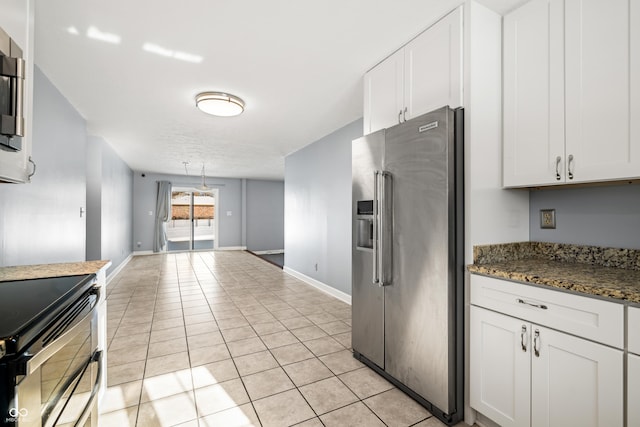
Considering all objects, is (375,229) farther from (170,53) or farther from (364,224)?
(170,53)

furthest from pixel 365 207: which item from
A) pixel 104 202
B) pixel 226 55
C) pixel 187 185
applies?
pixel 187 185

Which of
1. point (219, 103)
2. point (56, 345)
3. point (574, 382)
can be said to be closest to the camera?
point (56, 345)

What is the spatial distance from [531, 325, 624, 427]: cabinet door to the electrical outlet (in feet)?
2.72

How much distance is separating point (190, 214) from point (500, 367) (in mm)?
9596

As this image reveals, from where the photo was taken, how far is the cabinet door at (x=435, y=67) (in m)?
1.78

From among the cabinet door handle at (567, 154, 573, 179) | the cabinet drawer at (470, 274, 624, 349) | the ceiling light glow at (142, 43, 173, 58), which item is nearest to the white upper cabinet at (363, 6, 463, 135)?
the cabinet door handle at (567, 154, 573, 179)

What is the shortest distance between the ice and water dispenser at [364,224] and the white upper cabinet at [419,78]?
69 centimetres

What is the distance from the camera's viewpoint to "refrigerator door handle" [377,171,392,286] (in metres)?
2.02

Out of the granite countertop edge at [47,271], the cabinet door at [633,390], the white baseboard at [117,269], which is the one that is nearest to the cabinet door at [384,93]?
the cabinet door at [633,390]

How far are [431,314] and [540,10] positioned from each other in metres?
1.88

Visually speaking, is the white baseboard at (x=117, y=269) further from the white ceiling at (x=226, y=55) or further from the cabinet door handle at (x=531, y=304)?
the cabinet door handle at (x=531, y=304)

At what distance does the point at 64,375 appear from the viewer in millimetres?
1093

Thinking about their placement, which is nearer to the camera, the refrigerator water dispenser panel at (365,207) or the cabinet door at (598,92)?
the cabinet door at (598,92)

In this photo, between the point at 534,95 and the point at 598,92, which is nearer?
the point at 598,92
